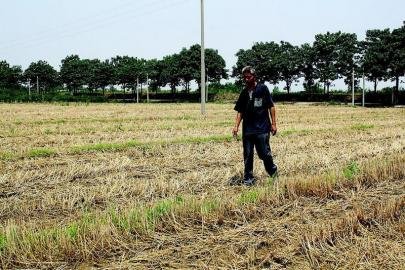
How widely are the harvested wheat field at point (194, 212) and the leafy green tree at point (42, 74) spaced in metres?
94.5

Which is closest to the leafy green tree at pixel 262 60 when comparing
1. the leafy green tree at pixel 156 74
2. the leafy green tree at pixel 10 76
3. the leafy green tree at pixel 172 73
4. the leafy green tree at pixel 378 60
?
the leafy green tree at pixel 172 73

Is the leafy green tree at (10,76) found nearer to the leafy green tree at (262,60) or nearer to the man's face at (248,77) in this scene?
the leafy green tree at (262,60)

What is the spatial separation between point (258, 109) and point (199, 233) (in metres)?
3.26

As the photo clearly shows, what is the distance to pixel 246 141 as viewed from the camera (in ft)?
26.2

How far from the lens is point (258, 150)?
786cm

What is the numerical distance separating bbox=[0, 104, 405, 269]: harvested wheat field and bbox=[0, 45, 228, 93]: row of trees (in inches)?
2565

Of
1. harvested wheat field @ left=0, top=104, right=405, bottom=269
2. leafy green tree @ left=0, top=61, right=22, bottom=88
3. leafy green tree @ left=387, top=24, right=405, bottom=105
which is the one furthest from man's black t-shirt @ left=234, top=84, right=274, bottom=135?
leafy green tree @ left=0, top=61, right=22, bottom=88

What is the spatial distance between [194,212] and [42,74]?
335ft

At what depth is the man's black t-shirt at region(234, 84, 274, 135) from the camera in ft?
25.5

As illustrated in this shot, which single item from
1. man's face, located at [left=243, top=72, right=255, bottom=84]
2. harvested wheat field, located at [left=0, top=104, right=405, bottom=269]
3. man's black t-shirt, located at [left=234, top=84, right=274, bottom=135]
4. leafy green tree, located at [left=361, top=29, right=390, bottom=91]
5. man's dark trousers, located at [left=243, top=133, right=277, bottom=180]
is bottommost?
harvested wheat field, located at [left=0, top=104, right=405, bottom=269]

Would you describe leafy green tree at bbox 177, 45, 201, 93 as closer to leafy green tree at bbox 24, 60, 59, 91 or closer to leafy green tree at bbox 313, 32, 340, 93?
leafy green tree at bbox 313, 32, 340, 93

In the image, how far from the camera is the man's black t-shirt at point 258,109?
25.5ft

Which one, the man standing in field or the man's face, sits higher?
the man's face

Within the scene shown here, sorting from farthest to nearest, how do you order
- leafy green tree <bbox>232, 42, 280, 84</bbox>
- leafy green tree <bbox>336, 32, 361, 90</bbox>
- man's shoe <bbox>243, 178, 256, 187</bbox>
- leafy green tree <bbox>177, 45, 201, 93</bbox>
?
leafy green tree <bbox>177, 45, 201, 93</bbox>, leafy green tree <bbox>232, 42, 280, 84</bbox>, leafy green tree <bbox>336, 32, 361, 90</bbox>, man's shoe <bbox>243, 178, 256, 187</bbox>
